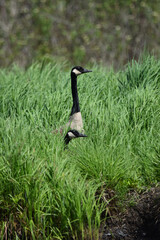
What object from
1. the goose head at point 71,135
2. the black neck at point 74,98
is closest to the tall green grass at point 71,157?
the goose head at point 71,135

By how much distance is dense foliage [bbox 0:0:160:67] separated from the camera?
1068cm

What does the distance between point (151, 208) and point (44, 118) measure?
1661mm

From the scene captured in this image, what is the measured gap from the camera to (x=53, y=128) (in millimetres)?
4520

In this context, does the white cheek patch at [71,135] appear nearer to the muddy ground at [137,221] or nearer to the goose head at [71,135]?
the goose head at [71,135]

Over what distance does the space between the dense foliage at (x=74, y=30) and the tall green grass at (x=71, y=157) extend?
18.0 feet

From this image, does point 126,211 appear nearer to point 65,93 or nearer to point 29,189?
point 29,189

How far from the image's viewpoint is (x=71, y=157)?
3.96 m

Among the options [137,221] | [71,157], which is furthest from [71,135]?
[137,221]

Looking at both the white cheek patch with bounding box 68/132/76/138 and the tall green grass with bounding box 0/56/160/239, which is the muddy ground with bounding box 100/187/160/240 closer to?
the tall green grass with bounding box 0/56/160/239

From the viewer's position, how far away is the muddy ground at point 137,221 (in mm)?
3551

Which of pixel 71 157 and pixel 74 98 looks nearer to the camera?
pixel 71 157

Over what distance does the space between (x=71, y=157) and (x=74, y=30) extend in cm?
768

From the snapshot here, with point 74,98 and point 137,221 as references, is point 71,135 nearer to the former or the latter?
point 74,98

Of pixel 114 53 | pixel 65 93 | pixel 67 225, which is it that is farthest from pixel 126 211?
pixel 114 53
